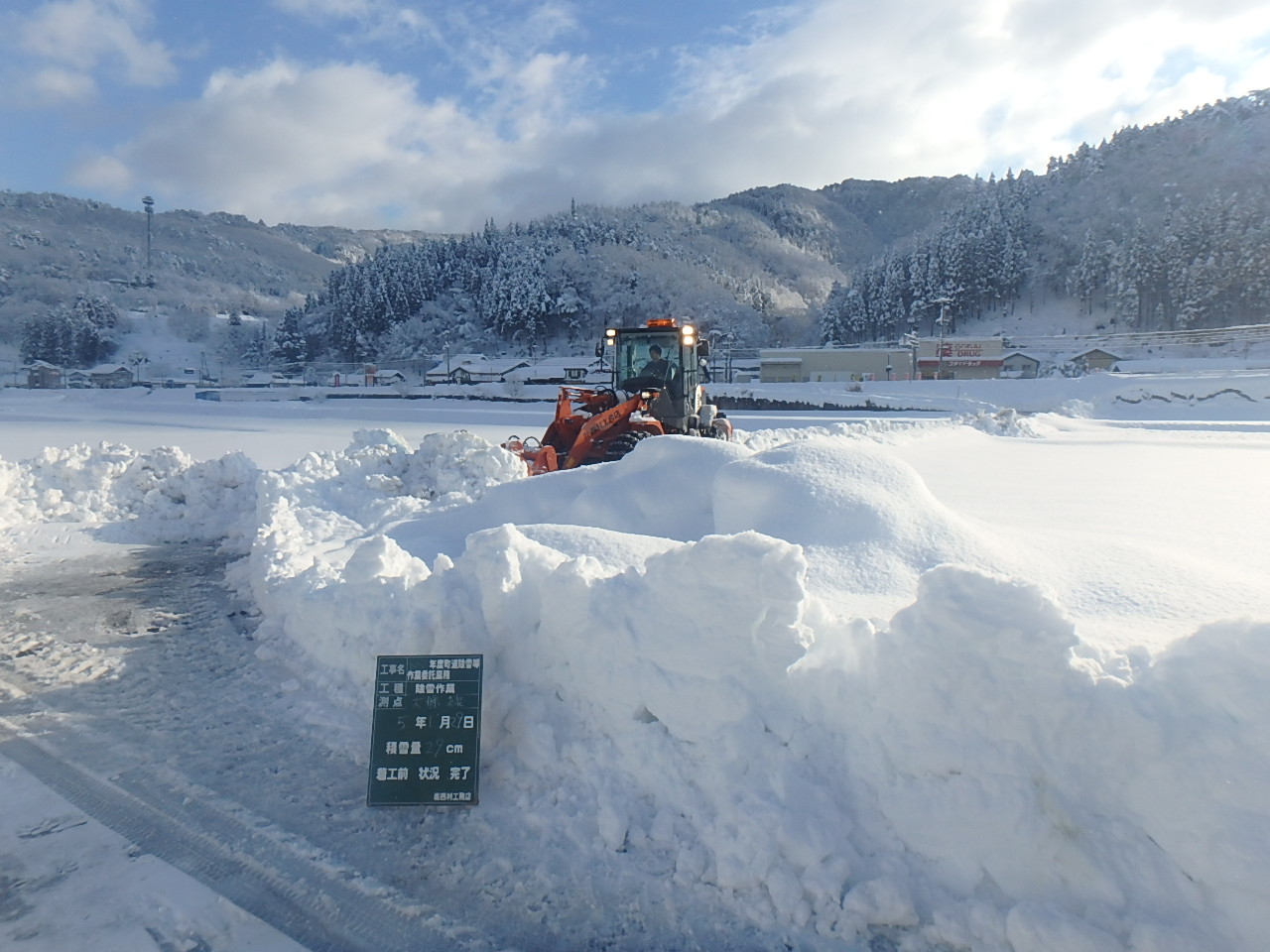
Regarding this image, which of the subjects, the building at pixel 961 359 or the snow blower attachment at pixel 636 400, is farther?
the building at pixel 961 359

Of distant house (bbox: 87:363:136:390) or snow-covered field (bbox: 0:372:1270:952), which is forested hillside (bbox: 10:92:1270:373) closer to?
distant house (bbox: 87:363:136:390)

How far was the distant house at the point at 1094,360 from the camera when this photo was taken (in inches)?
2149

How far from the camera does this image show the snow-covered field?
271cm

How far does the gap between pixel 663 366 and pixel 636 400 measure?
3.78 ft

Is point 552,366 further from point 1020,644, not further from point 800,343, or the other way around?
point 1020,644

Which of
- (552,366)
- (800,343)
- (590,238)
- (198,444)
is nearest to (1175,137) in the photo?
(800,343)

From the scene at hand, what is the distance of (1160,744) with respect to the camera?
267 centimetres

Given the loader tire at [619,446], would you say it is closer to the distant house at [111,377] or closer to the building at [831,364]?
the building at [831,364]

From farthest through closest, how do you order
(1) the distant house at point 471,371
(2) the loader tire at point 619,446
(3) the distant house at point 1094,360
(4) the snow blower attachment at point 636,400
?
(1) the distant house at point 471,371 < (3) the distant house at point 1094,360 < (4) the snow blower attachment at point 636,400 < (2) the loader tire at point 619,446

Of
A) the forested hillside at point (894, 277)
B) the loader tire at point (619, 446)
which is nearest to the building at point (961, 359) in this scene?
the forested hillside at point (894, 277)

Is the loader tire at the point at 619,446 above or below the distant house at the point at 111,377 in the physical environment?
below

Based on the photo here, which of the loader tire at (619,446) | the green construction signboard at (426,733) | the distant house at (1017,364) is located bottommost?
the green construction signboard at (426,733)

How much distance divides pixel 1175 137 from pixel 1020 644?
15496 centimetres

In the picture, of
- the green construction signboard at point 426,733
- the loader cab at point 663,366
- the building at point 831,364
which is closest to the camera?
the green construction signboard at point 426,733
